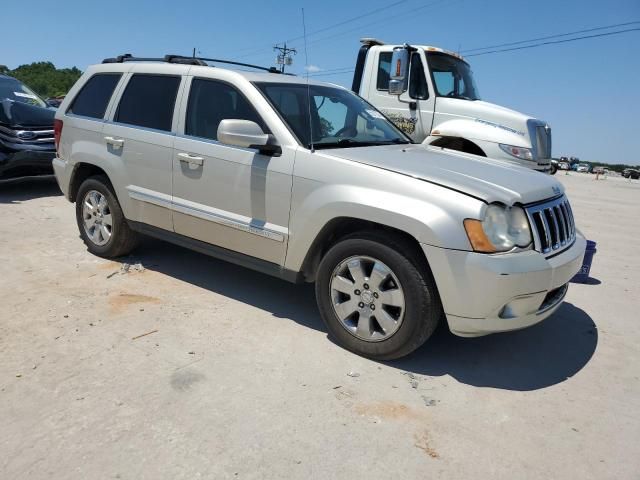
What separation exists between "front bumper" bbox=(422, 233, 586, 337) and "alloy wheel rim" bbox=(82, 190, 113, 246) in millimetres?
3354

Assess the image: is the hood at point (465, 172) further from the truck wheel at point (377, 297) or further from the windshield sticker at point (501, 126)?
the windshield sticker at point (501, 126)

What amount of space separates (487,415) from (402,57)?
18.9ft

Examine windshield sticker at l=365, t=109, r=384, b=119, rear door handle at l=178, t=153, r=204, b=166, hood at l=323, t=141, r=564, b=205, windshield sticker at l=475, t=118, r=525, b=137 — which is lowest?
rear door handle at l=178, t=153, r=204, b=166

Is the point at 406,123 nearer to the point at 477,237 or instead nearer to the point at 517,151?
the point at 517,151

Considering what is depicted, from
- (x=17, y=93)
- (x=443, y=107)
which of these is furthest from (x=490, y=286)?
(x=17, y=93)

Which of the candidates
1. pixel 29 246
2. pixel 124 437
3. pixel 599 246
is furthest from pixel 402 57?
pixel 124 437

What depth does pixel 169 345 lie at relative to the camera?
11.5 ft

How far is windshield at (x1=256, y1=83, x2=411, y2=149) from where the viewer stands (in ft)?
12.8

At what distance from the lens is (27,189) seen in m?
8.93

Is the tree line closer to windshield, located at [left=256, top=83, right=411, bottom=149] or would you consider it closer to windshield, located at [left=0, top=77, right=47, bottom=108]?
windshield, located at [left=0, top=77, right=47, bottom=108]

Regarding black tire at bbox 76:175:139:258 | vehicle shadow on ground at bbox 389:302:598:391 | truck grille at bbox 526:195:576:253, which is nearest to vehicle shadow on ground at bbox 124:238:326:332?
black tire at bbox 76:175:139:258

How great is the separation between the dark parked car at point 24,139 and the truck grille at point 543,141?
7307 millimetres

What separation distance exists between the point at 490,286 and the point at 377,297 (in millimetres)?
713

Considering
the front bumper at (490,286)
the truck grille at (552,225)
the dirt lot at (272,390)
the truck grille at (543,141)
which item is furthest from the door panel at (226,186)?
the truck grille at (543,141)
